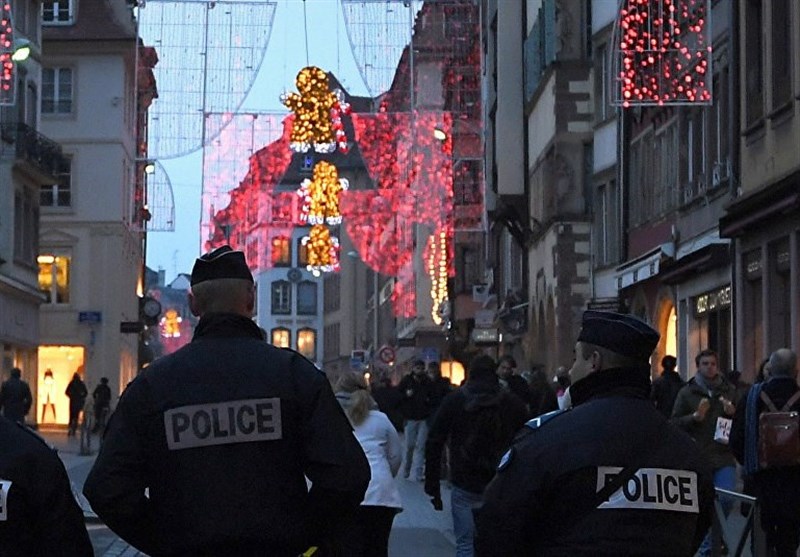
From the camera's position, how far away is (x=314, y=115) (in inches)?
1832

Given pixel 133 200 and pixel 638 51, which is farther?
pixel 133 200

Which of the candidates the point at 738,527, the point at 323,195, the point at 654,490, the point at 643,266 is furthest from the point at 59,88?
the point at 654,490

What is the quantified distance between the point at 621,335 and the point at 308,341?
15722 centimetres

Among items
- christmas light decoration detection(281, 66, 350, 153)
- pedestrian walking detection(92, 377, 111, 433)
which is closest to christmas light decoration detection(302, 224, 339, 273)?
pedestrian walking detection(92, 377, 111, 433)

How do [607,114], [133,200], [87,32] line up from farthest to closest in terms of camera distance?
[87,32] < [133,200] < [607,114]

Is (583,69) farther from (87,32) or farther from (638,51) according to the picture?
(87,32)

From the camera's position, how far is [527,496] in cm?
576

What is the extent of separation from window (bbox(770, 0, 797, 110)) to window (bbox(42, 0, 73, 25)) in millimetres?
42431

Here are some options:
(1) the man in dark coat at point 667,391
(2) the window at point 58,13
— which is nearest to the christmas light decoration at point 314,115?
(2) the window at point 58,13

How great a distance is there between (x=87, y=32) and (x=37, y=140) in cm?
1318

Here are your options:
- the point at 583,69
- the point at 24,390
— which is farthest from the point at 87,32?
the point at 24,390

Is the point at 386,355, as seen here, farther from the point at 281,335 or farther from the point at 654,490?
the point at 281,335

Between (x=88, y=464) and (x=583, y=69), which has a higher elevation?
(x=583, y=69)

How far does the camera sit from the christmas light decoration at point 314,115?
1817 inches
